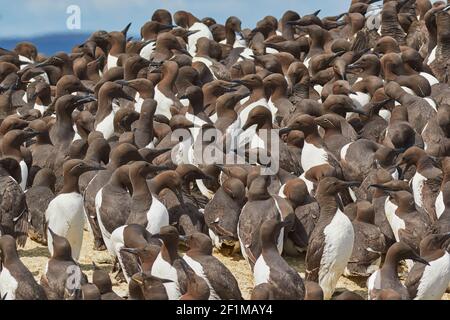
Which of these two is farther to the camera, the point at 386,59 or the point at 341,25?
the point at 341,25

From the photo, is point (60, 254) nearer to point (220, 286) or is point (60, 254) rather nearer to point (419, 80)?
point (220, 286)

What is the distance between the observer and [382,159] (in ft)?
55.0

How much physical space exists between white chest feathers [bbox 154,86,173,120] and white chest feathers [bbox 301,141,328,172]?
3.31 m

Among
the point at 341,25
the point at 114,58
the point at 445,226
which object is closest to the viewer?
the point at 445,226

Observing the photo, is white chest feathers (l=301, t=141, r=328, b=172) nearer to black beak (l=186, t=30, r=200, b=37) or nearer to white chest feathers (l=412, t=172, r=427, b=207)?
white chest feathers (l=412, t=172, r=427, b=207)

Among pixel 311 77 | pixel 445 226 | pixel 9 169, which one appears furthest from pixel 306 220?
pixel 311 77

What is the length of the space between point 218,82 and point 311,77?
1933 mm

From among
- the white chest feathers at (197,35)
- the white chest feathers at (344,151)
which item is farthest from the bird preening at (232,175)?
the white chest feathers at (197,35)

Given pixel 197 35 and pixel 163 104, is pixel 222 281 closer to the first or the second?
pixel 163 104

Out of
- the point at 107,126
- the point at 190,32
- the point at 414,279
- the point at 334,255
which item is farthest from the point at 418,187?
the point at 190,32

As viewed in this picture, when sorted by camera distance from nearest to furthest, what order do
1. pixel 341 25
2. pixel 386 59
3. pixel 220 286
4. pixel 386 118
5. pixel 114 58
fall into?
pixel 220 286 < pixel 386 118 < pixel 386 59 < pixel 114 58 < pixel 341 25

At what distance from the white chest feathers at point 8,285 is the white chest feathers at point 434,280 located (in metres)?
3.97

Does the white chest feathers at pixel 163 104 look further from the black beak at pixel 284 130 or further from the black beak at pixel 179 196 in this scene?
the black beak at pixel 179 196

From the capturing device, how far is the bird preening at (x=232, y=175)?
13398 millimetres
